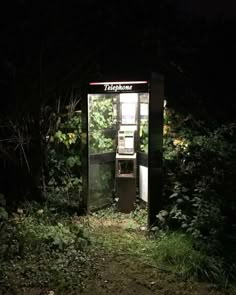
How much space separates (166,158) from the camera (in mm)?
6801

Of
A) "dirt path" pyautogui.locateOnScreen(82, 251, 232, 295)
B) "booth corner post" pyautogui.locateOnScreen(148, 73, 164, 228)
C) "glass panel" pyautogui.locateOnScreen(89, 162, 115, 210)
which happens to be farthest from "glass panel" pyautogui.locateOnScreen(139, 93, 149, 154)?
"dirt path" pyautogui.locateOnScreen(82, 251, 232, 295)

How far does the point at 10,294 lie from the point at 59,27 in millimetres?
4449

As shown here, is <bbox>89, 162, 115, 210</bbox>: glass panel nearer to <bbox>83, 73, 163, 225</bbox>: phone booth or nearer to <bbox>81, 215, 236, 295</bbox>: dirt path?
<bbox>83, 73, 163, 225</bbox>: phone booth

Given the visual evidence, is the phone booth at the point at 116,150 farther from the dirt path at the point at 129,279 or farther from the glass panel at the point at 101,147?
the dirt path at the point at 129,279

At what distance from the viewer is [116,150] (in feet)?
24.6

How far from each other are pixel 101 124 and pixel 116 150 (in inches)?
22.4

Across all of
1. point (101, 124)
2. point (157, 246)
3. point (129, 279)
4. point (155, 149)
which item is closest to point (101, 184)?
point (101, 124)

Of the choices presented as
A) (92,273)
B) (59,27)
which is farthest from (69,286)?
(59,27)

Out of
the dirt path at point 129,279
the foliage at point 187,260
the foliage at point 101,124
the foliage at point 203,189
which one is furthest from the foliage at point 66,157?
the foliage at point 187,260

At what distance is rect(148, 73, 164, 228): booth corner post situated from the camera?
5941 mm

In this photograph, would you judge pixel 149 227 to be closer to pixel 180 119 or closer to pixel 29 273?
pixel 29 273

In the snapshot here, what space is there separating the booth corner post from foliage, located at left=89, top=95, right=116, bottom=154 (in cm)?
145

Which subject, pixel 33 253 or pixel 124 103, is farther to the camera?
pixel 124 103

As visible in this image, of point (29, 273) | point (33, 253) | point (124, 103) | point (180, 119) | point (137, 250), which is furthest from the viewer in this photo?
point (180, 119)
